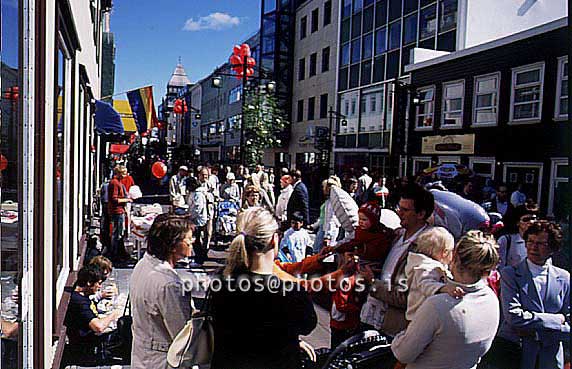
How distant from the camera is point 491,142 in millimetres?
2346

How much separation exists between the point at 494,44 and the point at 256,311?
5.44 ft

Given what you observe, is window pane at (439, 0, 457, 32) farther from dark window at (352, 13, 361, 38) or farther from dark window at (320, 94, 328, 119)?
dark window at (320, 94, 328, 119)

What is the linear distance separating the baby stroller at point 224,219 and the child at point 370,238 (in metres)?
2.95

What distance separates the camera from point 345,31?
10.7ft

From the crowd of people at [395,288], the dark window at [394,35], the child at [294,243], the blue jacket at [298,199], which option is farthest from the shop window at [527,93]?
the blue jacket at [298,199]

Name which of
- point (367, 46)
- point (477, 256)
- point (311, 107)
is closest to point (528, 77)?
point (477, 256)

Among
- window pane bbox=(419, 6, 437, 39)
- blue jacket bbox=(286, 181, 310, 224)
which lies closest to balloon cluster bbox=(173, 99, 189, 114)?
blue jacket bbox=(286, 181, 310, 224)

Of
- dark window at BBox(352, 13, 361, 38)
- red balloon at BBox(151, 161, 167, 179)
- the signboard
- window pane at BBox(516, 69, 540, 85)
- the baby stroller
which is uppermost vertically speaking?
dark window at BBox(352, 13, 361, 38)

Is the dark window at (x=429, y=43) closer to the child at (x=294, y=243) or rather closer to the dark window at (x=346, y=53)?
the dark window at (x=346, y=53)

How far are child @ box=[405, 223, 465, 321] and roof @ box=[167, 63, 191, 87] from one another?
1711 millimetres

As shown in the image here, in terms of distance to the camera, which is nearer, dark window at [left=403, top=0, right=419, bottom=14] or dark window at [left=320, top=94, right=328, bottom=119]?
dark window at [left=403, top=0, right=419, bottom=14]

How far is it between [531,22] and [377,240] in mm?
1267

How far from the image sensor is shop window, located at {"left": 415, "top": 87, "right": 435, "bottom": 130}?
9.02 ft

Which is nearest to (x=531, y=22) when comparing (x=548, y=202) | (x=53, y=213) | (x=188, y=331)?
(x=548, y=202)
